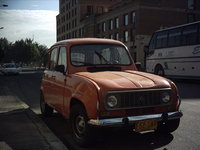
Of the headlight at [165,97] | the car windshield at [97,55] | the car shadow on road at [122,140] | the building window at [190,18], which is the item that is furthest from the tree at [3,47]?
the headlight at [165,97]

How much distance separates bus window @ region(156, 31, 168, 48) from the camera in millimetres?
22359

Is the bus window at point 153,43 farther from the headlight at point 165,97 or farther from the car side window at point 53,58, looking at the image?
the headlight at point 165,97

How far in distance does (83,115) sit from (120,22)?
50.4 m

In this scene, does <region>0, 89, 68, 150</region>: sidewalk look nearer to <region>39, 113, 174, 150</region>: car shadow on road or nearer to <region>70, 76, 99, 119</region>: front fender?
<region>39, 113, 174, 150</region>: car shadow on road

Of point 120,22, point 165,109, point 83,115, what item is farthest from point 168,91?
point 120,22

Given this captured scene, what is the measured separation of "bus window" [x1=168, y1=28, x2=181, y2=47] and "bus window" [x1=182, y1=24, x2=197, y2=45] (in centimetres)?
48

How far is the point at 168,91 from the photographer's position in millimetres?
5844

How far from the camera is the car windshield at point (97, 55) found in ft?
22.5

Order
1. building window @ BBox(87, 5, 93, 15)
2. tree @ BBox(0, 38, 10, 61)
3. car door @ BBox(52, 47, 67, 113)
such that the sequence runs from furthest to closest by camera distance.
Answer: building window @ BBox(87, 5, 93, 15) < tree @ BBox(0, 38, 10, 61) < car door @ BBox(52, 47, 67, 113)

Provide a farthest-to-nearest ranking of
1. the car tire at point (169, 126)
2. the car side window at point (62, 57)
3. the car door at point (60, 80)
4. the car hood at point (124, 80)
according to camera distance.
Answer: the car side window at point (62, 57) < the car door at point (60, 80) < the car tire at point (169, 126) < the car hood at point (124, 80)

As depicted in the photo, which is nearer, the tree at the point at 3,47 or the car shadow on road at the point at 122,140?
the car shadow on road at the point at 122,140

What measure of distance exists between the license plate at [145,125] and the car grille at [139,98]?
28 centimetres

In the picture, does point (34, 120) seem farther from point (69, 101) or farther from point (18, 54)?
point (18, 54)

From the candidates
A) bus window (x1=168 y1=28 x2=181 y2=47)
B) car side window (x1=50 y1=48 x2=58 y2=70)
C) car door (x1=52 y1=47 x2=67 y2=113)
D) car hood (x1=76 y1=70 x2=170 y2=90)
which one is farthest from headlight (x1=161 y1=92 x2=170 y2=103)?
bus window (x1=168 y1=28 x2=181 y2=47)
